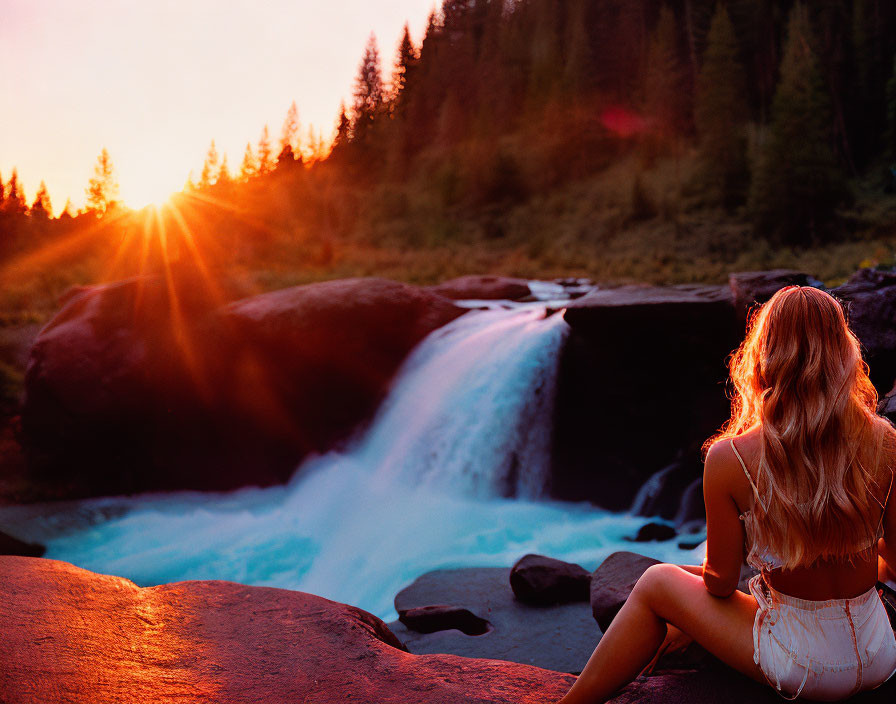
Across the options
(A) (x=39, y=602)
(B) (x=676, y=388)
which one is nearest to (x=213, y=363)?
(B) (x=676, y=388)

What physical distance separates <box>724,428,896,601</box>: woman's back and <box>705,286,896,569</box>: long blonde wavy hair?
0.10 ft

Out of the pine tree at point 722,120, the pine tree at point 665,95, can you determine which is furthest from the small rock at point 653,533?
the pine tree at point 665,95

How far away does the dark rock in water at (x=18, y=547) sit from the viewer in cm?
Answer: 859

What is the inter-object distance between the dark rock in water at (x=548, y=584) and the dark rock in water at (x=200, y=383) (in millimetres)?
6652

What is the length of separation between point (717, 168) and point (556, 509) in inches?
1197

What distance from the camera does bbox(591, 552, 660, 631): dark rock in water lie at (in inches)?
170

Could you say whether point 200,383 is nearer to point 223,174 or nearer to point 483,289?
point 483,289

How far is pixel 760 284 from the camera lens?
7.66m

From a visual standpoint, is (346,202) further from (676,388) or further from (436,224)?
(676,388)

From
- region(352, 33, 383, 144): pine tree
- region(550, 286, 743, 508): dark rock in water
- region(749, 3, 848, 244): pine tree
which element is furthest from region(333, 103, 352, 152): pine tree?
region(550, 286, 743, 508): dark rock in water

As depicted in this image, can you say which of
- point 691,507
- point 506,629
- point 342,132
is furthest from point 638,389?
point 342,132

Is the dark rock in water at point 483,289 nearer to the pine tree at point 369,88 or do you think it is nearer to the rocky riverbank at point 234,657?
the rocky riverbank at point 234,657

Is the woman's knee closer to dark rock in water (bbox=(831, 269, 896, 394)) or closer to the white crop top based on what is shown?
the white crop top

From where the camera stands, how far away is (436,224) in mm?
41250
